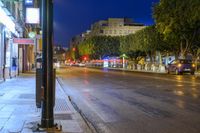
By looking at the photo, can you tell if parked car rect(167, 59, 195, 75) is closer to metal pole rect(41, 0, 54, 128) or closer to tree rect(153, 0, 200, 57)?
tree rect(153, 0, 200, 57)

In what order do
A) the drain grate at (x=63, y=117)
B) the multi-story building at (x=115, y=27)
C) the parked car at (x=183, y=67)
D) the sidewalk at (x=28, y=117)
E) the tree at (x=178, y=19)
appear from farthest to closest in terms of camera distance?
the multi-story building at (x=115, y=27)
the tree at (x=178, y=19)
the parked car at (x=183, y=67)
the drain grate at (x=63, y=117)
the sidewalk at (x=28, y=117)

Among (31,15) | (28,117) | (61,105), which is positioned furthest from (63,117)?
(31,15)

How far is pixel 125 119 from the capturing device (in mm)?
13109

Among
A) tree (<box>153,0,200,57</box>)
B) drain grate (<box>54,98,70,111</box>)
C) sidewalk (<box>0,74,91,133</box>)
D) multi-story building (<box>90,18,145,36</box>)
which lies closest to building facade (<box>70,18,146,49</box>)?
multi-story building (<box>90,18,145,36</box>)

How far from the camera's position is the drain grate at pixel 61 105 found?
15.0 m

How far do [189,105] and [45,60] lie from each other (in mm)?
7087

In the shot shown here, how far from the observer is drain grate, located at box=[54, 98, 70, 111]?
1497cm

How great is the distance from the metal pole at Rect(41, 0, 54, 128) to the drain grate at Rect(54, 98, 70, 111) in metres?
4.38

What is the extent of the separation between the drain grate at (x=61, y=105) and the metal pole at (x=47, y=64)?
14.4ft

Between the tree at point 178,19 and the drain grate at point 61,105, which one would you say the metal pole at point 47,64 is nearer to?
the drain grate at point 61,105

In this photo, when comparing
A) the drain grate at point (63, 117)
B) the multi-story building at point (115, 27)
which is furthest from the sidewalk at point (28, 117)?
the multi-story building at point (115, 27)

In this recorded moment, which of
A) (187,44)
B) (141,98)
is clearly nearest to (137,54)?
(187,44)

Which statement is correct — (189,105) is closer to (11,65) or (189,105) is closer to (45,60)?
(45,60)

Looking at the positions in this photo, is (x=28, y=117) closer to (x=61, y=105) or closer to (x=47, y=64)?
(x=47, y=64)
